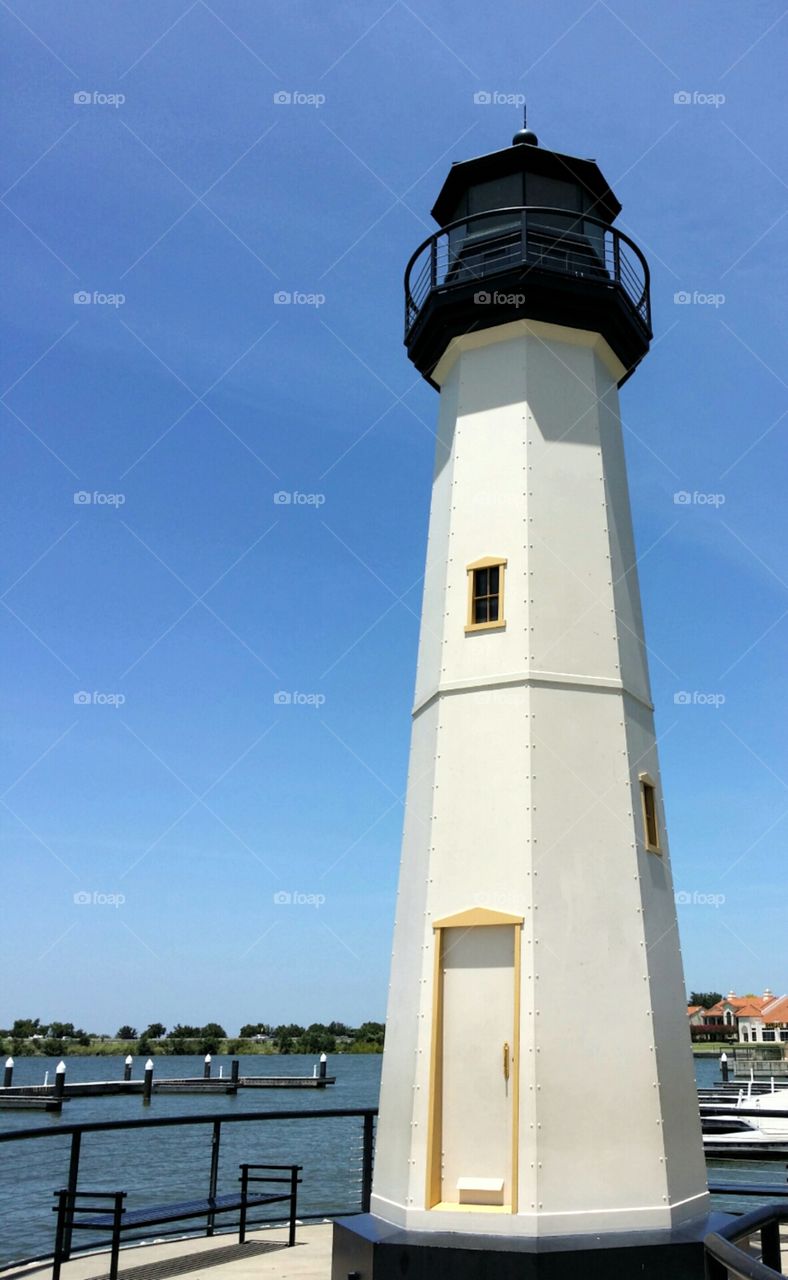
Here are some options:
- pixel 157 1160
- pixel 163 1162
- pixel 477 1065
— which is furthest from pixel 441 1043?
pixel 157 1160

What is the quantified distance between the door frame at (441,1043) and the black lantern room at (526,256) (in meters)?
5.18

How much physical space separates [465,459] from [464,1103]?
5201 millimetres

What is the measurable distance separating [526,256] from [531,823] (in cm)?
495

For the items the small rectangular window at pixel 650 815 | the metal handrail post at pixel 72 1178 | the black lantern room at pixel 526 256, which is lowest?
the metal handrail post at pixel 72 1178

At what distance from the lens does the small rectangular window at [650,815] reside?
808cm

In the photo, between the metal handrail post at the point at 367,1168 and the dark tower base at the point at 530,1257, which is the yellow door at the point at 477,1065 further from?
the metal handrail post at the point at 367,1168

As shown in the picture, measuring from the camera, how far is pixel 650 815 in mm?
8258

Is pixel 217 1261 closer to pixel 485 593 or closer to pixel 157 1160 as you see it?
pixel 485 593

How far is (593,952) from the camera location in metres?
7.38

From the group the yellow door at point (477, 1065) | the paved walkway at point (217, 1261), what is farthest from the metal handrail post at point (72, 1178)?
the yellow door at point (477, 1065)

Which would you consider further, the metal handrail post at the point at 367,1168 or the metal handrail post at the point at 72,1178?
the metal handrail post at the point at 367,1168

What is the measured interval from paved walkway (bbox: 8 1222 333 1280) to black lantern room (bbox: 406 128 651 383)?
7.70 metres

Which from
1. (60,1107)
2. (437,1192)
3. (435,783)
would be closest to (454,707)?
(435,783)

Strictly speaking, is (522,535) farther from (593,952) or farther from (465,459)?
(593,952)
